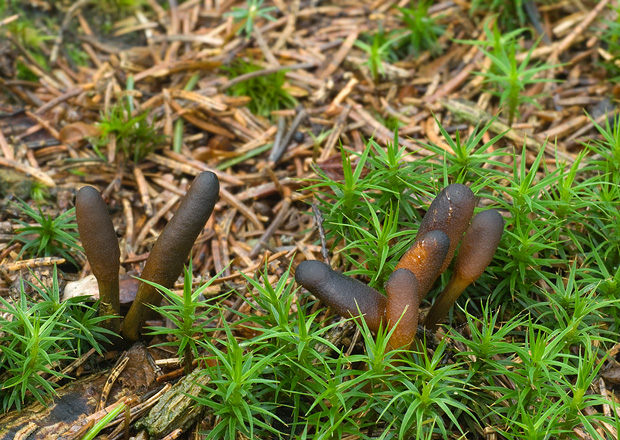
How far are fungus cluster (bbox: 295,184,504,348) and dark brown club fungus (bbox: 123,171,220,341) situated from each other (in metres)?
0.51

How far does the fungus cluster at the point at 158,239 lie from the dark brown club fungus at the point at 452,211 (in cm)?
95

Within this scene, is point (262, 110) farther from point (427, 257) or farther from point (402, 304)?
point (402, 304)

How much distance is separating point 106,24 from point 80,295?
2.78 m

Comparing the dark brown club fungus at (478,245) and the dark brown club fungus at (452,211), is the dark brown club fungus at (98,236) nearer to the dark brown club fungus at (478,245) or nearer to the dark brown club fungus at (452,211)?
the dark brown club fungus at (452,211)

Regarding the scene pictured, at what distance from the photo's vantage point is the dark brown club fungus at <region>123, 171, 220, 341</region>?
2.63m

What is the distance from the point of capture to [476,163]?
10.7 ft

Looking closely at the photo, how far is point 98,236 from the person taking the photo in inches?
107

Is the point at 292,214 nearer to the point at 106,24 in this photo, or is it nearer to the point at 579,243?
the point at 579,243

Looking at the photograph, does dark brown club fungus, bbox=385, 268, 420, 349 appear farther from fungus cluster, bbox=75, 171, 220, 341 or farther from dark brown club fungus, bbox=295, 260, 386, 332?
fungus cluster, bbox=75, 171, 220, 341

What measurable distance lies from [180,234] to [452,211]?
1177mm

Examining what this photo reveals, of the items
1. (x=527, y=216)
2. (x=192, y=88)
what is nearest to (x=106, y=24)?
(x=192, y=88)

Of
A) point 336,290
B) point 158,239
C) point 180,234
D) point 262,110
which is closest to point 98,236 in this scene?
point 158,239

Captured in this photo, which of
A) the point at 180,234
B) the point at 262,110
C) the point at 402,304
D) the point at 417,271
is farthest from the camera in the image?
the point at 262,110

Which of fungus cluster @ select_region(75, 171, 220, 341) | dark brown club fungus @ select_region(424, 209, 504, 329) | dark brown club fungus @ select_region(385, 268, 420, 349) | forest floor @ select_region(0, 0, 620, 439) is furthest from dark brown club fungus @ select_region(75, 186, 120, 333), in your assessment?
dark brown club fungus @ select_region(424, 209, 504, 329)
